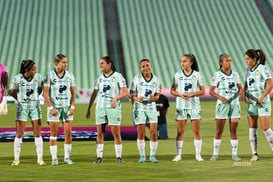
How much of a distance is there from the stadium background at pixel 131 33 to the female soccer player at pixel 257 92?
1056 inches

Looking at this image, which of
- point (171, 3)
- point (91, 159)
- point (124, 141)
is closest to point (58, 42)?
point (171, 3)

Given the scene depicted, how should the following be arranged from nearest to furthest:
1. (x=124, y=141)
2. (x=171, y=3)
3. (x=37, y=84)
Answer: (x=37, y=84) → (x=124, y=141) → (x=171, y=3)

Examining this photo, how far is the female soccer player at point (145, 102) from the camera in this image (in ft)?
40.4

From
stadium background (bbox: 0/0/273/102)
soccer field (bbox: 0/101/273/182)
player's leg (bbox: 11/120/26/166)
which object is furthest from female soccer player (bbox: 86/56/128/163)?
stadium background (bbox: 0/0/273/102)

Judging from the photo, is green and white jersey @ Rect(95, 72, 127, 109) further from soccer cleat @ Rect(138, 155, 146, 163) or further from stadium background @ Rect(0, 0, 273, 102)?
stadium background @ Rect(0, 0, 273, 102)

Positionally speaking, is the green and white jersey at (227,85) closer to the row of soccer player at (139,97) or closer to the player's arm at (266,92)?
the row of soccer player at (139,97)

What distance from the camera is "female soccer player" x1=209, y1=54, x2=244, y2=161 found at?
1234 cm

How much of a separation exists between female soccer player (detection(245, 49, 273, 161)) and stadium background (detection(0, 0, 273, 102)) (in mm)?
26818

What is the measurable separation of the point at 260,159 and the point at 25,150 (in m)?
5.54

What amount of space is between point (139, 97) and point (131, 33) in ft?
113

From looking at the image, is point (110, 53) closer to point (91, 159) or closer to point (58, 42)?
point (58, 42)

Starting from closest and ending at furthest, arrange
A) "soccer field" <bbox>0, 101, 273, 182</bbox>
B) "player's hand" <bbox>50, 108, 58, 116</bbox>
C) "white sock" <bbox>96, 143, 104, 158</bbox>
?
"soccer field" <bbox>0, 101, 273, 182</bbox> < "player's hand" <bbox>50, 108, 58, 116</bbox> < "white sock" <bbox>96, 143, 104, 158</bbox>

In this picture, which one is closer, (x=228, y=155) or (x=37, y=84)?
(x=37, y=84)

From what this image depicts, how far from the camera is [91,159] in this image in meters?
12.9
